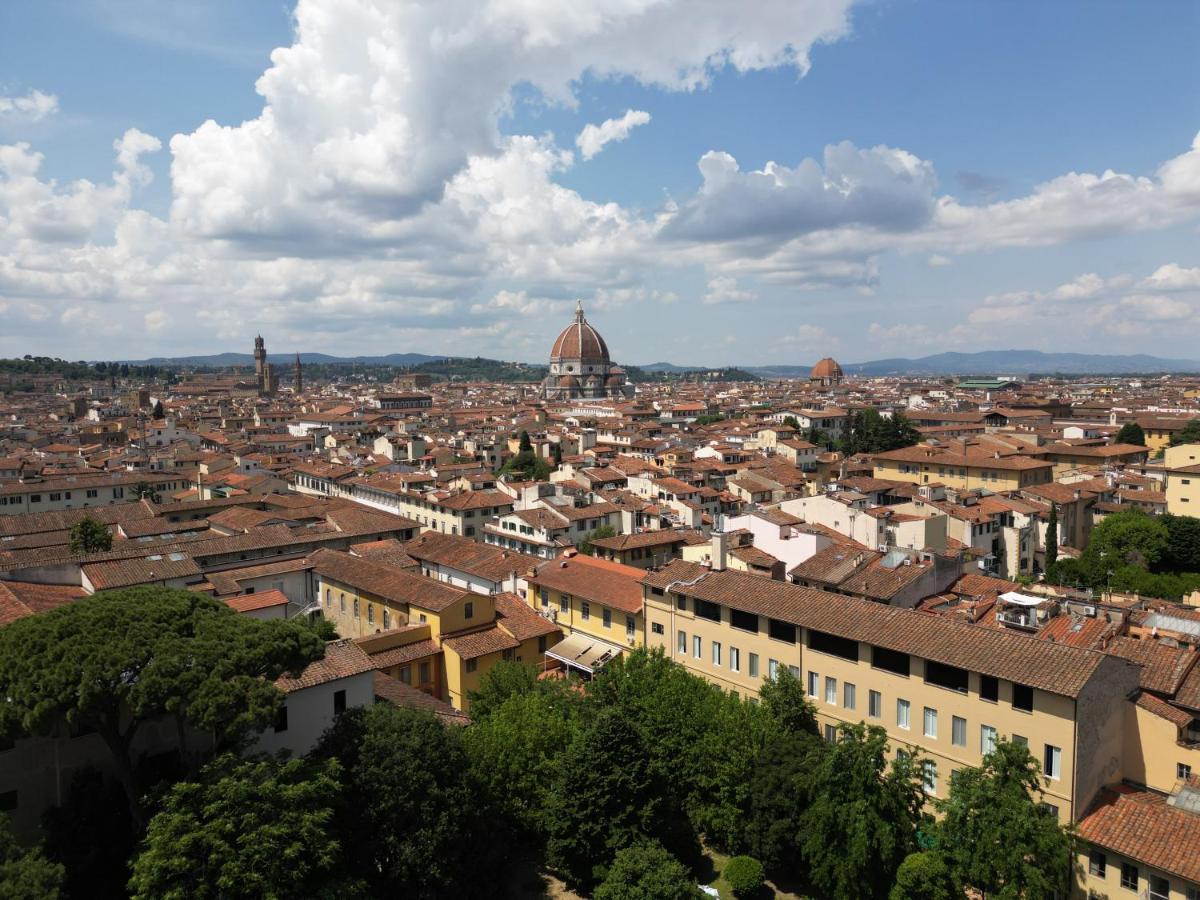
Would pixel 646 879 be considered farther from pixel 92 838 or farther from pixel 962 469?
pixel 962 469

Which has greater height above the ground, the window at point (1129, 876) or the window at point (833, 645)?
the window at point (833, 645)

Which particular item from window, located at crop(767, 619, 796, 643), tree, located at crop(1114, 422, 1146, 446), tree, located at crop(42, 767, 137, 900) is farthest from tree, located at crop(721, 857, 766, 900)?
tree, located at crop(1114, 422, 1146, 446)

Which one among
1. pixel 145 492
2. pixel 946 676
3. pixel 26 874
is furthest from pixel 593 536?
pixel 145 492

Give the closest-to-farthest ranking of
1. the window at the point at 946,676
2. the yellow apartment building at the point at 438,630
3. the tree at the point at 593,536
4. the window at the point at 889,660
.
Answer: the window at the point at 946,676 → the window at the point at 889,660 → the yellow apartment building at the point at 438,630 → the tree at the point at 593,536

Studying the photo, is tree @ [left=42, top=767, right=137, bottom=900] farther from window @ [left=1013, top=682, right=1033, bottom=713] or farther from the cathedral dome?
the cathedral dome

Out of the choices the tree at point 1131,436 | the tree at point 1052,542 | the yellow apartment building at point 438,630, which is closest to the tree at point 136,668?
the yellow apartment building at point 438,630

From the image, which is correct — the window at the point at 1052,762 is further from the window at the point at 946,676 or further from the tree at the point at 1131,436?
the tree at the point at 1131,436
